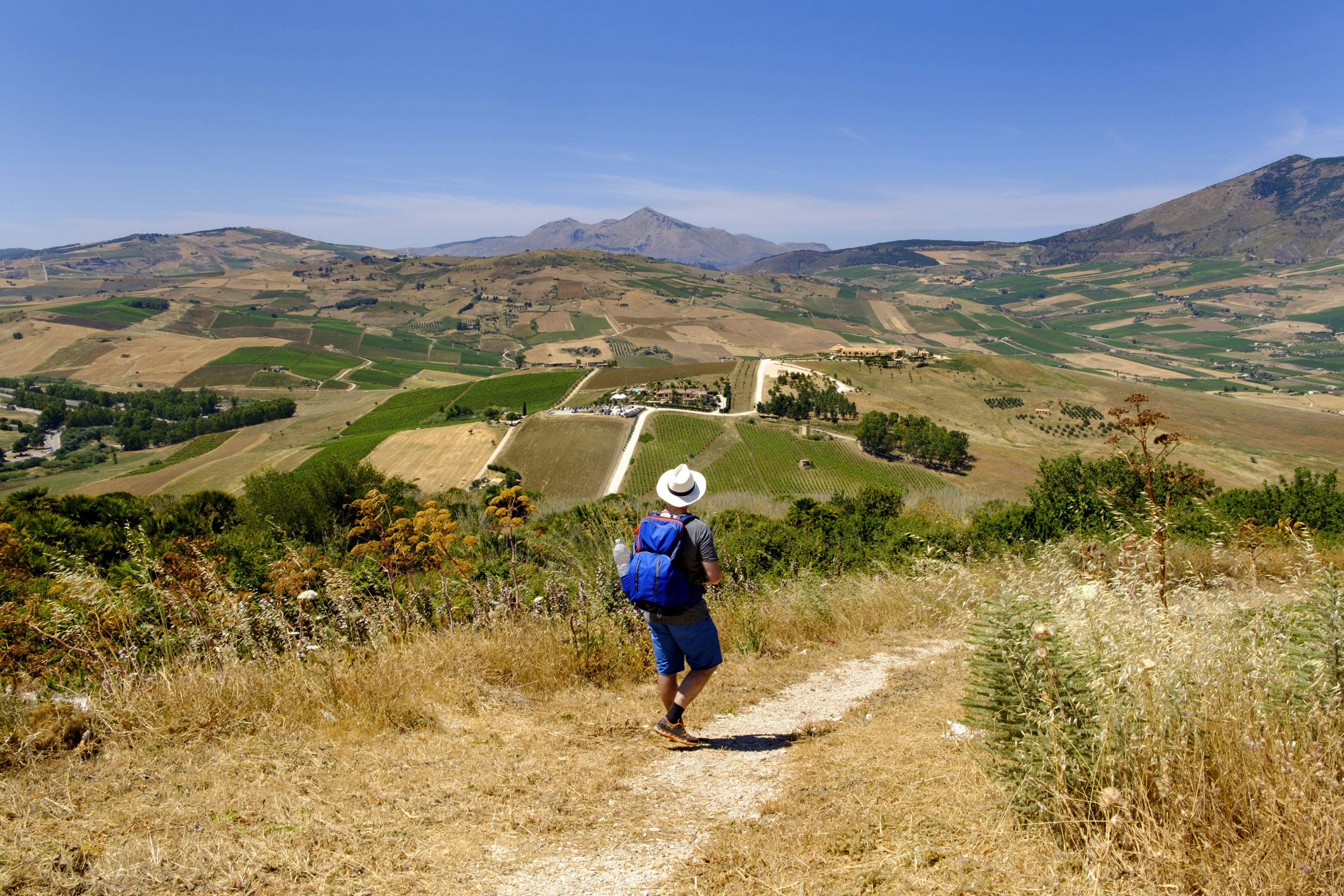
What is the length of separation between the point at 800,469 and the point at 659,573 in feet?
198

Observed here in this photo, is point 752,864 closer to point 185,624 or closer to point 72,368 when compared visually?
point 185,624

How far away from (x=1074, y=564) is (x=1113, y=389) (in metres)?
106

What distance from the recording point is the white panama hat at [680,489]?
469 cm

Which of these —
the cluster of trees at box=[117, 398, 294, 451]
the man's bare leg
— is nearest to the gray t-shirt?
the man's bare leg

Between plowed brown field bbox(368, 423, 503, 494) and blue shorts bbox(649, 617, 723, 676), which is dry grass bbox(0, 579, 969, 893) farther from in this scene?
plowed brown field bbox(368, 423, 503, 494)

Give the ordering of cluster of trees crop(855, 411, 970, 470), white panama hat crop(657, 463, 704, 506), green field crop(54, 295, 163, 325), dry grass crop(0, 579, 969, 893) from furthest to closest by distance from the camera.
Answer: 1. green field crop(54, 295, 163, 325)
2. cluster of trees crop(855, 411, 970, 470)
3. white panama hat crop(657, 463, 704, 506)
4. dry grass crop(0, 579, 969, 893)

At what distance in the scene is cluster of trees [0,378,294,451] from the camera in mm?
95125

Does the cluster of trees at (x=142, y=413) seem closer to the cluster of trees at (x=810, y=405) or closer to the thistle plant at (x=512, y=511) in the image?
the cluster of trees at (x=810, y=405)

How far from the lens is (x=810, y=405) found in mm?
85875

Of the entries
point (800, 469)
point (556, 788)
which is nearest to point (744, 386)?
point (800, 469)

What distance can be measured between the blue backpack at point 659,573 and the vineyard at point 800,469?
4921 centimetres

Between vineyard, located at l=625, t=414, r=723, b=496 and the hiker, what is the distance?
49.2 m

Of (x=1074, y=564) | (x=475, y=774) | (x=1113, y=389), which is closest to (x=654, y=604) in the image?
(x=475, y=774)

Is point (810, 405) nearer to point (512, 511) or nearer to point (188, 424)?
point (512, 511)
